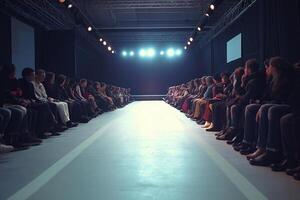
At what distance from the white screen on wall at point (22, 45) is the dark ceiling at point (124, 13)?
0.41 metres

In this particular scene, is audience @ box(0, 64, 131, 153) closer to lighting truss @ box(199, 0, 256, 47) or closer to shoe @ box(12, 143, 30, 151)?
shoe @ box(12, 143, 30, 151)

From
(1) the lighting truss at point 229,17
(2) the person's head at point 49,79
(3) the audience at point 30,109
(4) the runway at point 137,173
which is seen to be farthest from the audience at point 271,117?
(1) the lighting truss at point 229,17

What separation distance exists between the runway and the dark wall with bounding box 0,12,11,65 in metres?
7.00

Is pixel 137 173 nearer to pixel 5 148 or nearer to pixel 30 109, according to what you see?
pixel 5 148

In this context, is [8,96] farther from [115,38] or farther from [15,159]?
[115,38]

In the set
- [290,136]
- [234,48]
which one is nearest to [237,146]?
[290,136]

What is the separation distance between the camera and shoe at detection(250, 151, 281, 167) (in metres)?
4.17

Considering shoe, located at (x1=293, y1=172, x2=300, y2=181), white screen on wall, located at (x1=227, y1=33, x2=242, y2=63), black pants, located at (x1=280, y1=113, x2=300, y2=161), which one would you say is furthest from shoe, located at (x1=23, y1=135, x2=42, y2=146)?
white screen on wall, located at (x1=227, y1=33, x2=242, y2=63)

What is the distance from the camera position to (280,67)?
426 cm

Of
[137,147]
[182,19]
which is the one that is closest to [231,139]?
[137,147]

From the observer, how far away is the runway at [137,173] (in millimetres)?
3113

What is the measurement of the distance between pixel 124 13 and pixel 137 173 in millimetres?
15310

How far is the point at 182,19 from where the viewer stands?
65.5 ft

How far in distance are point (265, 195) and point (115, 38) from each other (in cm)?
2520
